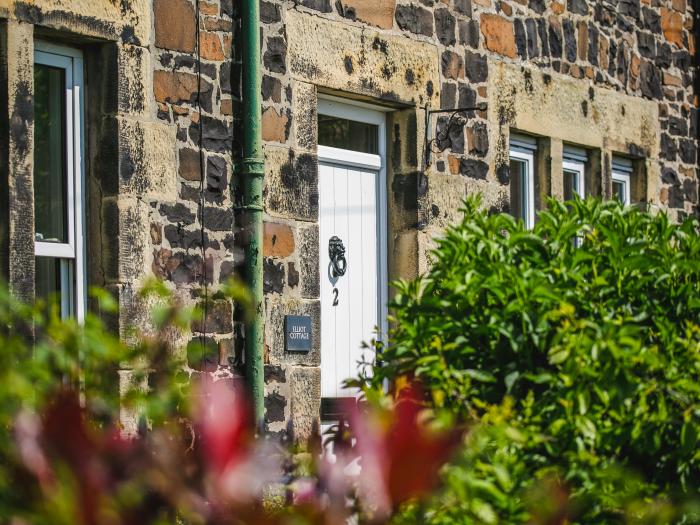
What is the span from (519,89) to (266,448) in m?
7.06

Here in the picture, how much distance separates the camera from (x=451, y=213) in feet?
26.7

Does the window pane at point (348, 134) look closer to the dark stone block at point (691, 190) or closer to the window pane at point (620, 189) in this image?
the window pane at point (620, 189)

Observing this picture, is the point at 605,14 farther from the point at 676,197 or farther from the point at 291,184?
the point at 291,184

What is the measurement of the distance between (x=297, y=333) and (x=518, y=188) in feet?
9.43

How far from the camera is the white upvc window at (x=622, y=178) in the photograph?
10.3m

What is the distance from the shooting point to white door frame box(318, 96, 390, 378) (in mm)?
7602

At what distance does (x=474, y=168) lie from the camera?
838 cm


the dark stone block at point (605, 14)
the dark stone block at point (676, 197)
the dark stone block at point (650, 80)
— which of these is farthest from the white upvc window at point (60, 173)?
the dark stone block at point (676, 197)

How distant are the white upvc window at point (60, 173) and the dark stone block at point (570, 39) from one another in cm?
433

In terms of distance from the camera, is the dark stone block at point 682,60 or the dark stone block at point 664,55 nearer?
the dark stone block at point 664,55

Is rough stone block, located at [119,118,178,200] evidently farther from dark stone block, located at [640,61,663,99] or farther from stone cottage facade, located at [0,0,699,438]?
dark stone block, located at [640,61,663,99]

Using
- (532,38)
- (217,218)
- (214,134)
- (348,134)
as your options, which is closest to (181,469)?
(217,218)

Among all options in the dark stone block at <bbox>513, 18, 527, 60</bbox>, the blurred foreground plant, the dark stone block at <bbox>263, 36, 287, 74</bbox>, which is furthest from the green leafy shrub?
the dark stone block at <bbox>513, 18, 527, 60</bbox>

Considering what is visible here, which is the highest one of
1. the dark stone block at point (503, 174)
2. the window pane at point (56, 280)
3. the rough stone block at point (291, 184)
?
the dark stone block at point (503, 174)
